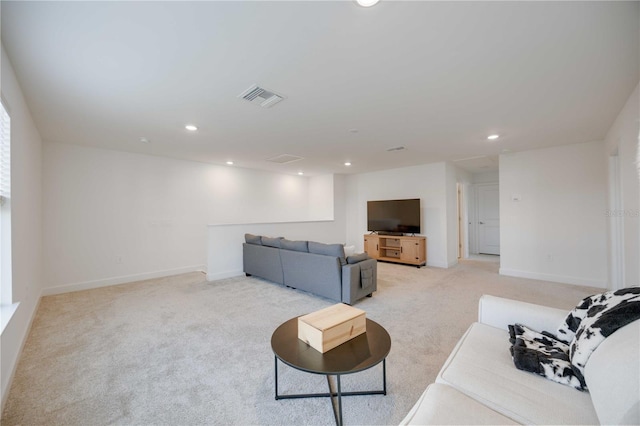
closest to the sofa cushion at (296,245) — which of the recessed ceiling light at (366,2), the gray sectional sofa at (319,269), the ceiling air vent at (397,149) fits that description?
the gray sectional sofa at (319,269)

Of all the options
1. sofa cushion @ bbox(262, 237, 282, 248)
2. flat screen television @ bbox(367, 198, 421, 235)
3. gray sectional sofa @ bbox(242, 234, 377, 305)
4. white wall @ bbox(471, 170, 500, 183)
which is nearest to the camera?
gray sectional sofa @ bbox(242, 234, 377, 305)

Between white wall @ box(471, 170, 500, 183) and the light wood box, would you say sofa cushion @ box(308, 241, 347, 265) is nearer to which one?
the light wood box

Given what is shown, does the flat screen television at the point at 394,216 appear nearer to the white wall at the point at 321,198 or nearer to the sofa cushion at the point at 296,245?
the white wall at the point at 321,198

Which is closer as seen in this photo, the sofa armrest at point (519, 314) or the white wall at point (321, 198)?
the sofa armrest at point (519, 314)

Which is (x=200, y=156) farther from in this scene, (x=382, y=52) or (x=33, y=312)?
(x=382, y=52)

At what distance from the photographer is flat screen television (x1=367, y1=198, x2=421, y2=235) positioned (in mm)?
5869

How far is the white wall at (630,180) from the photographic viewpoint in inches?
95.7

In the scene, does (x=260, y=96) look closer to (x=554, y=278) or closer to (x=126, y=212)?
(x=126, y=212)

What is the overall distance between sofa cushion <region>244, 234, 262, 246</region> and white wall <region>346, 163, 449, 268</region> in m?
3.39

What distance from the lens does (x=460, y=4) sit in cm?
143

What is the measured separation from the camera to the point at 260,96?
8.13ft

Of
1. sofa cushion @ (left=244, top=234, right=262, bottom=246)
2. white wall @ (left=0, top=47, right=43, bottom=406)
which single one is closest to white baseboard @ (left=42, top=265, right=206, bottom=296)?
white wall @ (left=0, top=47, right=43, bottom=406)

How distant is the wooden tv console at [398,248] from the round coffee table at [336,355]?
4.18 meters

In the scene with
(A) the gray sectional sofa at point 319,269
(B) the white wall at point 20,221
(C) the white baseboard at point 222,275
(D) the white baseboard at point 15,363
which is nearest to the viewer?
(D) the white baseboard at point 15,363
